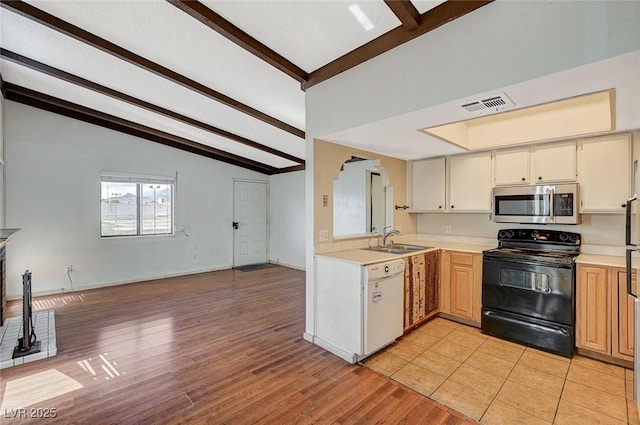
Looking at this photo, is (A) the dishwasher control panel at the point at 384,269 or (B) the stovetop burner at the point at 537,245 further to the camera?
(B) the stovetop burner at the point at 537,245

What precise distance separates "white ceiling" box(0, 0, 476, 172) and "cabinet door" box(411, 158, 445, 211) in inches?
16.4

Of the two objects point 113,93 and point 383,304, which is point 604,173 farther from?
point 113,93

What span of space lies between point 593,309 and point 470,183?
1.74 m

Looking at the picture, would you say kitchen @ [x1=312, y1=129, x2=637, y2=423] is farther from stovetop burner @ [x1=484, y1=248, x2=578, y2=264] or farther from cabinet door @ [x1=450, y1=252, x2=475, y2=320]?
stovetop burner @ [x1=484, y1=248, x2=578, y2=264]

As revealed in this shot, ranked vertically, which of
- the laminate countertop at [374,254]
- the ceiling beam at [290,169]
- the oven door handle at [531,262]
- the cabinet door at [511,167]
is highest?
the ceiling beam at [290,169]

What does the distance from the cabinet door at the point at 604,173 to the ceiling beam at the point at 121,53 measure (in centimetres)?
363

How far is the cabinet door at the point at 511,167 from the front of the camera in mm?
3287

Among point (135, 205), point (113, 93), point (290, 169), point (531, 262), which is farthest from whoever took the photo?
point (290, 169)

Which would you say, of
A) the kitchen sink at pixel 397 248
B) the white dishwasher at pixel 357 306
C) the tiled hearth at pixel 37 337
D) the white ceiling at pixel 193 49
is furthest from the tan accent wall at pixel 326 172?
the tiled hearth at pixel 37 337

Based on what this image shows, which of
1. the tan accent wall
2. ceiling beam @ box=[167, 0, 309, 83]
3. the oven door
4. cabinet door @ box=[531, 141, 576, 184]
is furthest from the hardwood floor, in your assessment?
ceiling beam @ box=[167, 0, 309, 83]

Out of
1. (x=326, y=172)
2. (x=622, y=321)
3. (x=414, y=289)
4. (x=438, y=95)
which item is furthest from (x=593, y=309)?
(x=326, y=172)

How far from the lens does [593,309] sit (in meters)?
2.63

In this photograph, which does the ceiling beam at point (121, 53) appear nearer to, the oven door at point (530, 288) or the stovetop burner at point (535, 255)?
the stovetop burner at point (535, 255)

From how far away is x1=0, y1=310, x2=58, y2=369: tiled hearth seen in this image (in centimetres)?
262
